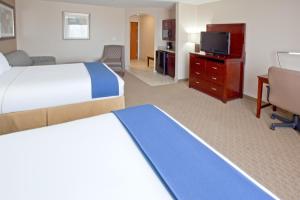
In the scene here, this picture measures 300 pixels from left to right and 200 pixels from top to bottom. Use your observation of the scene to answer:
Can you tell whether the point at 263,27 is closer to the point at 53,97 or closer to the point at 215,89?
the point at 215,89

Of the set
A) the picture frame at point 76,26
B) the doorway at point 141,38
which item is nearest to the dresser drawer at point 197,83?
the picture frame at point 76,26

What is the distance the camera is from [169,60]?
7.00 m

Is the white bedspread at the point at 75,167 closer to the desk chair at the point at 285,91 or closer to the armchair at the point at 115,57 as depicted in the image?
the desk chair at the point at 285,91

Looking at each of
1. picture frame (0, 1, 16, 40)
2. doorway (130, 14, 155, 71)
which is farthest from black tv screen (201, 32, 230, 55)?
doorway (130, 14, 155, 71)

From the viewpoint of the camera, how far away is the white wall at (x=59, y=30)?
6224 millimetres

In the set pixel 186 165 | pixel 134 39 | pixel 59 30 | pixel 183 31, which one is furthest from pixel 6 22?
pixel 134 39

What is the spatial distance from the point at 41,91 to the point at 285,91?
2964 millimetres

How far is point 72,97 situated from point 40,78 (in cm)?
59

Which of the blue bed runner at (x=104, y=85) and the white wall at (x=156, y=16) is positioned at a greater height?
the white wall at (x=156, y=16)

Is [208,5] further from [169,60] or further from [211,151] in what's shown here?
[211,151]

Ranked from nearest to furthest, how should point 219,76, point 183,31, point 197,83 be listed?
point 219,76, point 197,83, point 183,31

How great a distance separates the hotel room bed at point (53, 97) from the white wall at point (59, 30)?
3889mm

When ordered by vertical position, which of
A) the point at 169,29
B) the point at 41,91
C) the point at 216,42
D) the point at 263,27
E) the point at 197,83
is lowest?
the point at 197,83

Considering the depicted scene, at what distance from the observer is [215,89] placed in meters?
4.85
